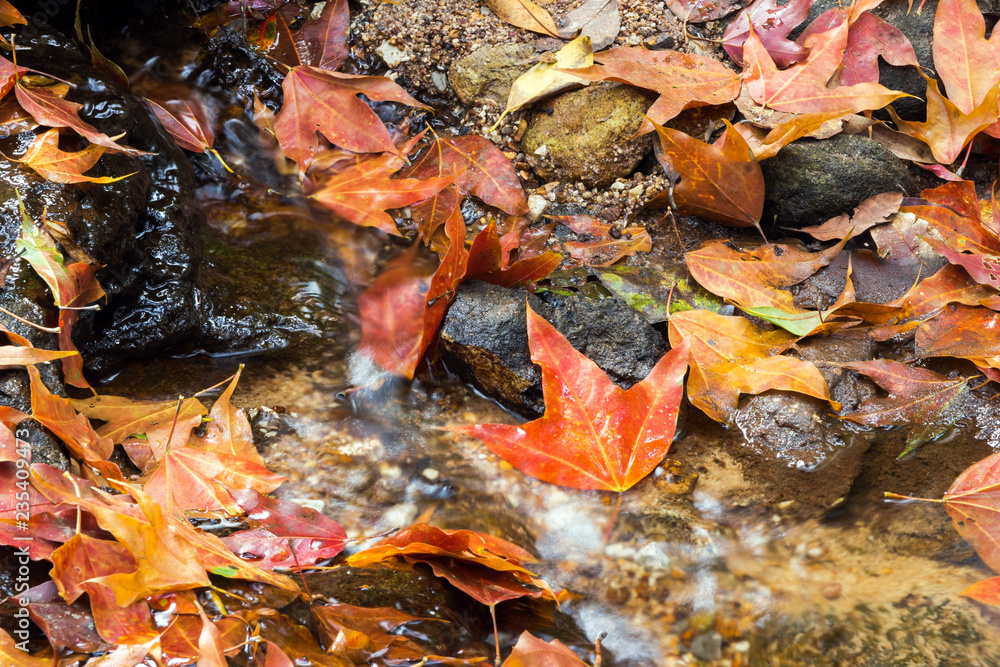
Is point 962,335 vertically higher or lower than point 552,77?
lower

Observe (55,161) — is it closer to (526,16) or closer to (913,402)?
(526,16)

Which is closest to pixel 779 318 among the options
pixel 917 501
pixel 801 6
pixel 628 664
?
pixel 917 501

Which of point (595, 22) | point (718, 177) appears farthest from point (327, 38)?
point (718, 177)

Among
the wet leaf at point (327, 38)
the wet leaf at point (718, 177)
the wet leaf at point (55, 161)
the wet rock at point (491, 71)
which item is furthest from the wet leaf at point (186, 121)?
the wet leaf at point (718, 177)

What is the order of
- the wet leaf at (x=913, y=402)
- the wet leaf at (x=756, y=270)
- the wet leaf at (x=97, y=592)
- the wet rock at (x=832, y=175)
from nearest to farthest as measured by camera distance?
the wet leaf at (x=97, y=592) < the wet leaf at (x=913, y=402) < the wet leaf at (x=756, y=270) < the wet rock at (x=832, y=175)

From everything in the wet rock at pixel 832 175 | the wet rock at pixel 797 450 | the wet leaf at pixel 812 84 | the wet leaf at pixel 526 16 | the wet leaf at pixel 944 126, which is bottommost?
the wet rock at pixel 797 450

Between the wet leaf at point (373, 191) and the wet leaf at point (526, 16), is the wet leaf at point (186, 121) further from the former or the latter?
the wet leaf at point (526, 16)

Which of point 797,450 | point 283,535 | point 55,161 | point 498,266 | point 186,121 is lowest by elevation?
point 797,450
